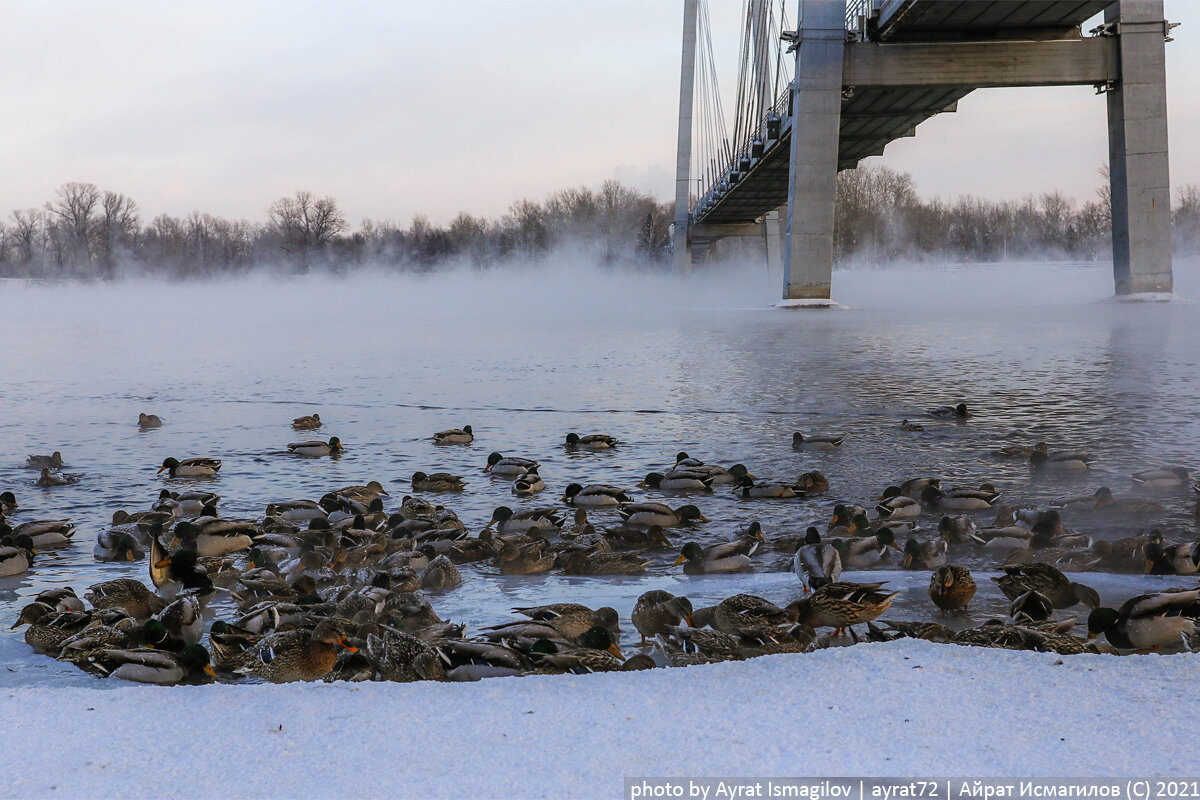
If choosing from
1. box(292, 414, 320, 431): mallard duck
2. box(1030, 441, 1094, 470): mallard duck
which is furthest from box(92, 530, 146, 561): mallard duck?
box(1030, 441, 1094, 470): mallard duck

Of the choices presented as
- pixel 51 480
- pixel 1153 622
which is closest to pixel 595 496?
pixel 1153 622

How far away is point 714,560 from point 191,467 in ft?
17.1

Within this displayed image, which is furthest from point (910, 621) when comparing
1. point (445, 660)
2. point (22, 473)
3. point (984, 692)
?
point (22, 473)

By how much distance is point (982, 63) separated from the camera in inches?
1366

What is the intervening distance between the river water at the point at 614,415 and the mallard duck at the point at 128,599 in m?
0.43

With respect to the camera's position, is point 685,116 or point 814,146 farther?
point 685,116

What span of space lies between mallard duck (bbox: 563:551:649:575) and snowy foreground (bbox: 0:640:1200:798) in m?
2.12

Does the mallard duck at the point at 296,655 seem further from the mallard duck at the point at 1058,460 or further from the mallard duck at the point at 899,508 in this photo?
the mallard duck at the point at 1058,460

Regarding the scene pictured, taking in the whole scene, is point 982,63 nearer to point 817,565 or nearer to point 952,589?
point 817,565

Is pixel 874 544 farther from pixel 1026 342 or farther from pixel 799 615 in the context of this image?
pixel 1026 342

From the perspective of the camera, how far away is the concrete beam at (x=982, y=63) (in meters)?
34.7

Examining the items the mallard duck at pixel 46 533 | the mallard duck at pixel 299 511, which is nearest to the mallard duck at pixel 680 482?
the mallard duck at pixel 299 511

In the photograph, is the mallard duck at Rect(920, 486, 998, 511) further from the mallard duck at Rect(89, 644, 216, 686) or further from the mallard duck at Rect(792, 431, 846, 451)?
the mallard duck at Rect(89, 644, 216, 686)

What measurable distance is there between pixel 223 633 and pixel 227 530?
2220mm
